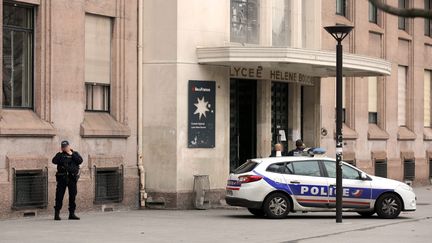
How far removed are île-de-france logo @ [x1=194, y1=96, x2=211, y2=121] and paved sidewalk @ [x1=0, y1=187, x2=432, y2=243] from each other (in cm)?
272

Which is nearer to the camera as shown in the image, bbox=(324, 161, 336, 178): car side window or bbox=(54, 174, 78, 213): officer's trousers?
bbox=(54, 174, 78, 213): officer's trousers

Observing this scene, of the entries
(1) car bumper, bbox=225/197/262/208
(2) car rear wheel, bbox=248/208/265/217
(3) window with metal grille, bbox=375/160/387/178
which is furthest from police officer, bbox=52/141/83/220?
(3) window with metal grille, bbox=375/160/387/178

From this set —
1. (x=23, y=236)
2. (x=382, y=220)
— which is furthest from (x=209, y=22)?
(x=23, y=236)

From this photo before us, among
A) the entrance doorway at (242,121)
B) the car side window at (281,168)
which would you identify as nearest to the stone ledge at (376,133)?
the entrance doorway at (242,121)

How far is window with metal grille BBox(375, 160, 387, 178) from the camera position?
31.8m

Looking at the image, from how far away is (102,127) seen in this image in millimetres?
20281

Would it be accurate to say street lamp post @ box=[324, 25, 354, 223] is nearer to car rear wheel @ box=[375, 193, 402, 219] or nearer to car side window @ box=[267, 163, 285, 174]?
car side window @ box=[267, 163, 285, 174]

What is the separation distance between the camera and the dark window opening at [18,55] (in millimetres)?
18250

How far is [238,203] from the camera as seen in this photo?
18.7m

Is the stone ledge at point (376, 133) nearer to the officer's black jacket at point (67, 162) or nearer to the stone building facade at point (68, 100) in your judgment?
the stone building facade at point (68, 100)

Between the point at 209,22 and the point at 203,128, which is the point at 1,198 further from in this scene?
the point at 209,22

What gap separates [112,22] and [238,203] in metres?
5.76

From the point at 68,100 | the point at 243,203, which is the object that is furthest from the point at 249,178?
the point at 68,100

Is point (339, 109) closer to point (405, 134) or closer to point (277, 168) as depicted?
point (277, 168)
